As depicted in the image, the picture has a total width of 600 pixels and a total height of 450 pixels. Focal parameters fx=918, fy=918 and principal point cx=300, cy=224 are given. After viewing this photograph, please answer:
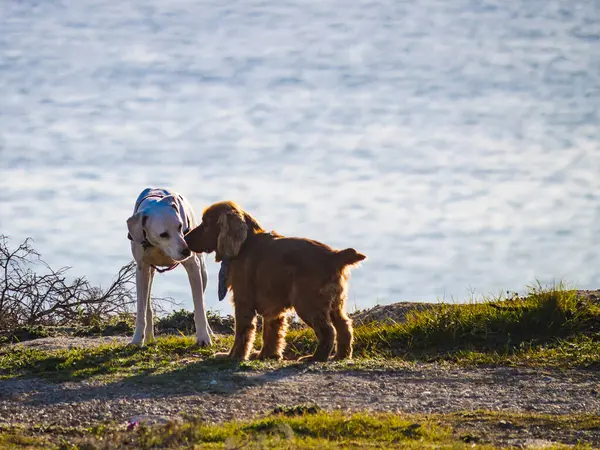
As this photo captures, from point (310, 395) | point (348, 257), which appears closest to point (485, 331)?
point (348, 257)

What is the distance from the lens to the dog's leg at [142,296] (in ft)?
37.1

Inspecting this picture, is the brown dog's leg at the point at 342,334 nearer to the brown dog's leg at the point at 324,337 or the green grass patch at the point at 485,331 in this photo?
the brown dog's leg at the point at 324,337

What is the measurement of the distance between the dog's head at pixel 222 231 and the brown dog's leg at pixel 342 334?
1342mm

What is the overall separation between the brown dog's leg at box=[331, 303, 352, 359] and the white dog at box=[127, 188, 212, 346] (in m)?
1.88

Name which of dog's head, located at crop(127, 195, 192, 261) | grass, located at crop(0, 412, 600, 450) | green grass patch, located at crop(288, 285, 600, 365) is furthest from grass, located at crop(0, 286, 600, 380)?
grass, located at crop(0, 412, 600, 450)

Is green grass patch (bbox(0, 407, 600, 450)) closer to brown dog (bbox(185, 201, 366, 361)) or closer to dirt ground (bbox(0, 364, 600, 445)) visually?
dirt ground (bbox(0, 364, 600, 445))

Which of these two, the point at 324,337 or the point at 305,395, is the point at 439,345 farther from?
the point at 305,395

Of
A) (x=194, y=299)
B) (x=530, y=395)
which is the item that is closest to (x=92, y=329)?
(x=194, y=299)

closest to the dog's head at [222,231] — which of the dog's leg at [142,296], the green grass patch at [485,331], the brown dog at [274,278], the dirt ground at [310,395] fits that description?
the brown dog at [274,278]

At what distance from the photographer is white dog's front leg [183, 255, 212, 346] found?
11.3 meters

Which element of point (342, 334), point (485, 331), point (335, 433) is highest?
point (342, 334)

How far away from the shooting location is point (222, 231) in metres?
10.3

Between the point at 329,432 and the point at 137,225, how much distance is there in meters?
4.83

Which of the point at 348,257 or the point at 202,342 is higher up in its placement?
the point at 348,257
